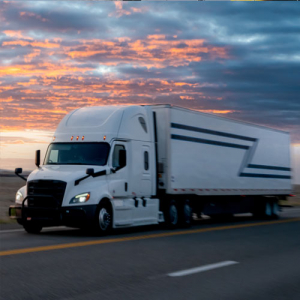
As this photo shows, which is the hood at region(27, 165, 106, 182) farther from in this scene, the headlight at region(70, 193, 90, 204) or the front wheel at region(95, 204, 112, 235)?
the front wheel at region(95, 204, 112, 235)

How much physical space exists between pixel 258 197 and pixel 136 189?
9.53 m

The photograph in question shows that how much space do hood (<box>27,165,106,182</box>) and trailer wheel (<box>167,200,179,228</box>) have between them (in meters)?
3.63

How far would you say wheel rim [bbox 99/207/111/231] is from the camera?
14.0 meters

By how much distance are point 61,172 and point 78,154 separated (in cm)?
99

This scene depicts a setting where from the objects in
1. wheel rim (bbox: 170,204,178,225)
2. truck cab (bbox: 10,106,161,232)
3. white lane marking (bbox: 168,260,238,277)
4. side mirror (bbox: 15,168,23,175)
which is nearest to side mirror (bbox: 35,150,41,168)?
truck cab (bbox: 10,106,161,232)

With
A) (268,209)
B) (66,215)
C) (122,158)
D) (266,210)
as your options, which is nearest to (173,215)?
(122,158)

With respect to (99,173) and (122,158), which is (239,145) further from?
(99,173)

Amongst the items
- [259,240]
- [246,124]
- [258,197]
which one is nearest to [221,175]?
[246,124]

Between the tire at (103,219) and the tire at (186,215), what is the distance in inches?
149

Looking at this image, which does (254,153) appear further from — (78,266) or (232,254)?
(78,266)

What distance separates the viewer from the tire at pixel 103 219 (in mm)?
13891

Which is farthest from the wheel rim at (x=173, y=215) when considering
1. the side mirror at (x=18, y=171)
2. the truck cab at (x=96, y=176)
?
the side mirror at (x=18, y=171)

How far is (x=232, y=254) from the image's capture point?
11031 millimetres

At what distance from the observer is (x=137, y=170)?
51.7 ft
